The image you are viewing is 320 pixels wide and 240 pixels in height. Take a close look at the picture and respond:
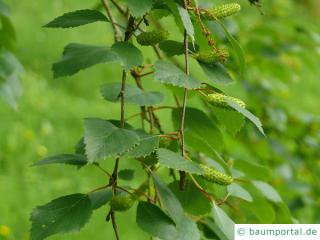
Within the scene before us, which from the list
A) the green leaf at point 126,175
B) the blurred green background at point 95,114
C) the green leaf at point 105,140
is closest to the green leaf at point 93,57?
the green leaf at point 105,140

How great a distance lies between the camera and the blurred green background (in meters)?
2.44

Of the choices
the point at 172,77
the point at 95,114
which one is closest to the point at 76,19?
the point at 172,77

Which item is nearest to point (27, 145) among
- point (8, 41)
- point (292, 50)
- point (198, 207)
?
point (292, 50)

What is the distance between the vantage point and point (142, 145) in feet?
3.25

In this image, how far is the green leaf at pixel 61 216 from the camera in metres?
1.02

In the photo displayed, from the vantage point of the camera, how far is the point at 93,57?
1.10 meters

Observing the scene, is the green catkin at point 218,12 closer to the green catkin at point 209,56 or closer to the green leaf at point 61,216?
the green catkin at point 209,56

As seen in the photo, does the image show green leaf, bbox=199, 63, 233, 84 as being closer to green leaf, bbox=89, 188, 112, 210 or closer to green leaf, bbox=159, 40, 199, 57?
green leaf, bbox=159, 40, 199, 57

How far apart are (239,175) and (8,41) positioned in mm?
677

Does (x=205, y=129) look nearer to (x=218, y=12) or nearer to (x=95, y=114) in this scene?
(x=218, y=12)

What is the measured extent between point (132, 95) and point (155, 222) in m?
0.27

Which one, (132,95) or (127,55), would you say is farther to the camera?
(132,95)

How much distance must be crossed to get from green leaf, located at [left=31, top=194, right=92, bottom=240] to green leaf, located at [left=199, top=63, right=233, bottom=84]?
11.2 inches

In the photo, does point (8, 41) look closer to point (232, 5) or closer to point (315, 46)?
point (232, 5)
